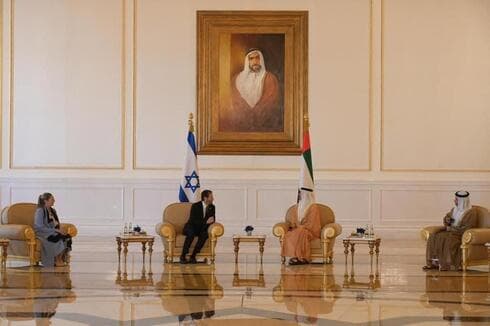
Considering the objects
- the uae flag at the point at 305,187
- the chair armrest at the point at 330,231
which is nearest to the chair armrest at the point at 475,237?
the chair armrest at the point at 330,231

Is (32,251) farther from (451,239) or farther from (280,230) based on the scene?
(451,239)

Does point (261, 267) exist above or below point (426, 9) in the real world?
below

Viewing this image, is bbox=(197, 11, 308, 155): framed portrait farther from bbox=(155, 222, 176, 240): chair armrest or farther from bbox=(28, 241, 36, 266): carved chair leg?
bbox=(28, 241, 36, 266): carved chair leg

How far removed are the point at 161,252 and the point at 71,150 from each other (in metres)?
3.17

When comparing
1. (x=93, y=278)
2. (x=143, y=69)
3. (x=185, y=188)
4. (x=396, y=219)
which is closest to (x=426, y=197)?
(x=396, y=219)

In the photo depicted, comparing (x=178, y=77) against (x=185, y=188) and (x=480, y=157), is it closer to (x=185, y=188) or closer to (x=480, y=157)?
(x=185, y=188)

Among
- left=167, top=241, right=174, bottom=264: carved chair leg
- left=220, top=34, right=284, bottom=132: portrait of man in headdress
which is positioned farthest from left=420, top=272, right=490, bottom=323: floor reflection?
left=220, top=34, right=284, bottom=132: portrait of man in headdress

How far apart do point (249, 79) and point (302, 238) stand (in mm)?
4312

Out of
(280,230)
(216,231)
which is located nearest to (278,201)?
(280,230)

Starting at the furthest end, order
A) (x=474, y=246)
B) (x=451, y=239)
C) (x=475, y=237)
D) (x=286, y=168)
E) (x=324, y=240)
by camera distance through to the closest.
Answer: (x=286, y=168) < (x=324, y=240) < (x=451, y=239) < (x=474, y=246) < (x=475, y=237)

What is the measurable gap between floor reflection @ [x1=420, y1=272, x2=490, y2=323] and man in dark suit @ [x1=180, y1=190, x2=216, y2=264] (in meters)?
3.02

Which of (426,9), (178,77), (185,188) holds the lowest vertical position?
(185,188)

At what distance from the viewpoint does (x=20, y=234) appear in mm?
10406

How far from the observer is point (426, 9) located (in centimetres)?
1438
